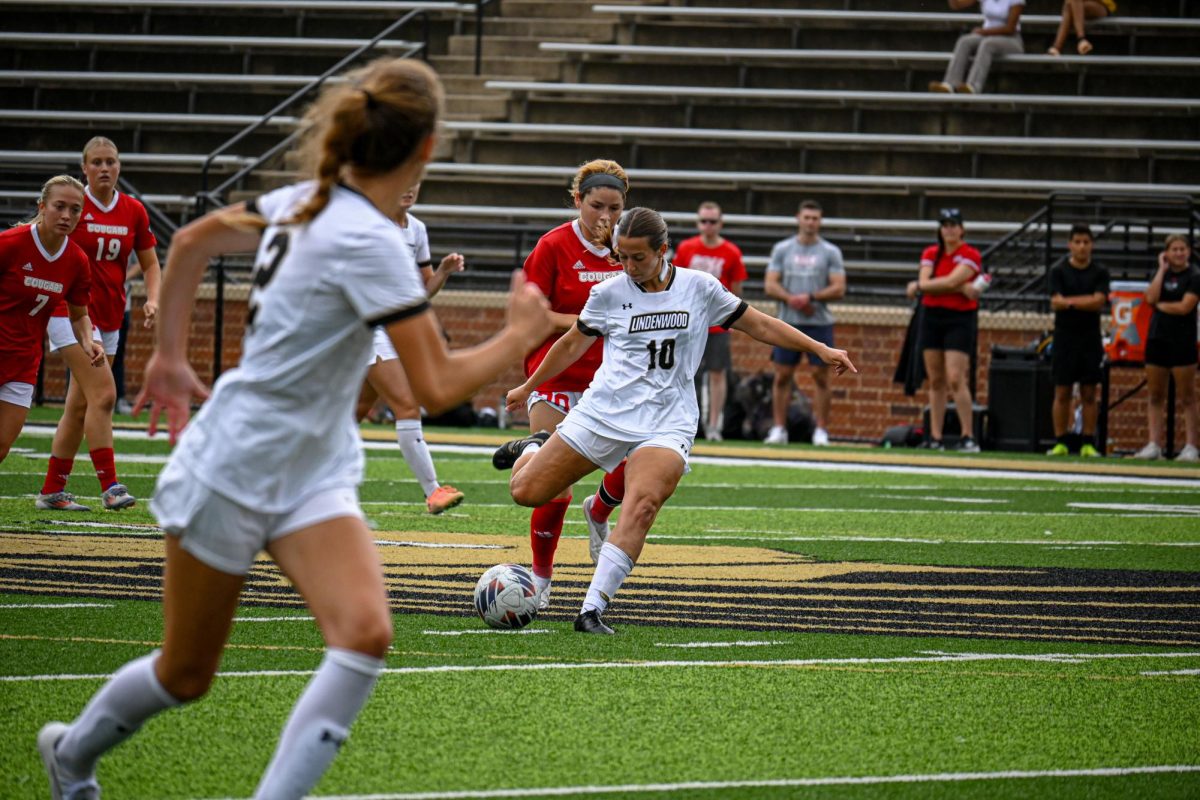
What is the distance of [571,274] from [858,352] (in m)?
12.0

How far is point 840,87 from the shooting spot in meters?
23.5

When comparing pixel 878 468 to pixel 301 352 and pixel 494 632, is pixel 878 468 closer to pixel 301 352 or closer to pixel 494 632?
pixel 494 632

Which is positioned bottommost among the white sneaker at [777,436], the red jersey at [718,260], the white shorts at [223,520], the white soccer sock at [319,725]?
the white sneaker at [777,436]

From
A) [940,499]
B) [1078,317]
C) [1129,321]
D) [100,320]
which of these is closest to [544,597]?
[100,320]

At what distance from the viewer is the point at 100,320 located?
37.9 feet

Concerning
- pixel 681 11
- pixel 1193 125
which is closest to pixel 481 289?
pixel 681 11

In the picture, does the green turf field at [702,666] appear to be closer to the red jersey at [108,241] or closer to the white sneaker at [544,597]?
the white sneaker at [544,597]

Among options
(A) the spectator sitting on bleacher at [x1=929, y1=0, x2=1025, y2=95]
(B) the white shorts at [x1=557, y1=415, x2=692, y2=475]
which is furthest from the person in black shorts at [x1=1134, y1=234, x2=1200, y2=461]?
(B) the white shorts at [x1=557, y1=415, x2=692, y2=475]

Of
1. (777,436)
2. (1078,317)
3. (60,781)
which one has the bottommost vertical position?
(777,436)

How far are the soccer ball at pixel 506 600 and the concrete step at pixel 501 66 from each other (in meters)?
18.2

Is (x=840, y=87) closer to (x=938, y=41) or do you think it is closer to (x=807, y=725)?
(x=938, y=41)

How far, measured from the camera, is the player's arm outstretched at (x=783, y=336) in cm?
741

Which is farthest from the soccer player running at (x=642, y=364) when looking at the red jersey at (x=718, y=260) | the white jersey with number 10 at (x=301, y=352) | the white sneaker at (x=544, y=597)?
the red jersey at (x=718, y=260)

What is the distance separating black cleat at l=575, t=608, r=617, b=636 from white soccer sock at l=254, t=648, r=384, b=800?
333cm
